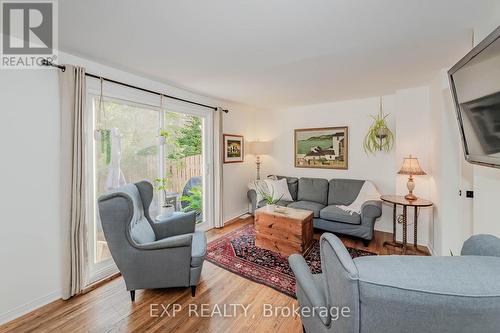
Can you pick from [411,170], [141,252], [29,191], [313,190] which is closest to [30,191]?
[29,191]

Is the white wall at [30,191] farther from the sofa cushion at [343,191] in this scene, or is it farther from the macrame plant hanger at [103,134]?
the sofa cushion at [343,191]

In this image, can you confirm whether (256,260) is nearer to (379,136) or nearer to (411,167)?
(411,167)

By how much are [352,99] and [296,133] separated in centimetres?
122

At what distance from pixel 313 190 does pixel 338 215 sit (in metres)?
0.88

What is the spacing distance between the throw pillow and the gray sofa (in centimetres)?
11

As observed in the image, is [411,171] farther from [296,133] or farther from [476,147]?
[296,133]

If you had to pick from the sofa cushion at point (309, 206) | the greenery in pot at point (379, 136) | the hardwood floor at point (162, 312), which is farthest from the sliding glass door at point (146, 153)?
the greenery in pot at point (379, 136)

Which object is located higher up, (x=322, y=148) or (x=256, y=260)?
(x=322, y=148)

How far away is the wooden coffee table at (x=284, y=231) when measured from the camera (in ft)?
9.62

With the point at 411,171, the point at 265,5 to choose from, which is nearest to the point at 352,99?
the point at 411,171

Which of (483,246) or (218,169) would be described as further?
(218,169)

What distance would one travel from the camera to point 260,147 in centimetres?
→ 476

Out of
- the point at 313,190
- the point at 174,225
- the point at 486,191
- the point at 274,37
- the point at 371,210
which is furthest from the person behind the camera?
the point at 313,190

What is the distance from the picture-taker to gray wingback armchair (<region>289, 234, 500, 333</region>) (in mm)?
715
